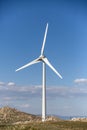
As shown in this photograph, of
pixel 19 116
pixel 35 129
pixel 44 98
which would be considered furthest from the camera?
pixel 19 116

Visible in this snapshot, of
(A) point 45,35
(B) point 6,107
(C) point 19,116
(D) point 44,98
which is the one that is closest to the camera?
(D) point 44,98

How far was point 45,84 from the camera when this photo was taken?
99938 mm

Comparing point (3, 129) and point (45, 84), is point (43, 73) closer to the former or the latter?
point (45, 84)

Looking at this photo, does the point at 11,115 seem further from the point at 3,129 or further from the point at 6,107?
the point at 3,129

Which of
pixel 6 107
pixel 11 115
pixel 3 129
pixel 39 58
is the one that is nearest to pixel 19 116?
pixel 11 115

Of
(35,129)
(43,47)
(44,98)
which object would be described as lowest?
(35,129)

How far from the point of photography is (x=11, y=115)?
6718 inches

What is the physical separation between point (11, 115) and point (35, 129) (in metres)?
95.6

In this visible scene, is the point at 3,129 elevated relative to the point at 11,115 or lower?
lower

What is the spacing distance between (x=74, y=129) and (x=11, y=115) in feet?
311

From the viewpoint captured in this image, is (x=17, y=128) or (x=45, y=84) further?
(x=45, y=84)

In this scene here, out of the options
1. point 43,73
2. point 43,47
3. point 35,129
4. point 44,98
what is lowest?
point 35,129

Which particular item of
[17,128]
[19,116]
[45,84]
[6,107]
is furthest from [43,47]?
[6,107]

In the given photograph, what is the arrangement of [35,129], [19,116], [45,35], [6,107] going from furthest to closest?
1. [6,107]
2. [19,116]
3. [45,35]
4. [35,129]
